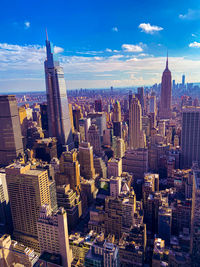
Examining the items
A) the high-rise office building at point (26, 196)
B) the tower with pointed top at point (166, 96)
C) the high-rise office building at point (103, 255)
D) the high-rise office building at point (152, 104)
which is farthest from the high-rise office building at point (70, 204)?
the high-rise office building at point (152, 104)

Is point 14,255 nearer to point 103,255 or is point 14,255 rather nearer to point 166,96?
point 103,255

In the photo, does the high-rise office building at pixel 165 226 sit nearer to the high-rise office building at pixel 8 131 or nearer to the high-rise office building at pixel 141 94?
the high-rise office building at pixel 8 131

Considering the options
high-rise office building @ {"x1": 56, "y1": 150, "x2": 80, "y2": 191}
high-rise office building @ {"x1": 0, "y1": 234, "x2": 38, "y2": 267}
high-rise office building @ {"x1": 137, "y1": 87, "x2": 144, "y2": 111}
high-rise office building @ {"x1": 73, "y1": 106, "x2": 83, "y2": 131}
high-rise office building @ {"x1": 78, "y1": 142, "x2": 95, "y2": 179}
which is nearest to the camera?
high-rise office building @ {"x1": 0, "y1": 234, "x2": 38, "y2": 267}

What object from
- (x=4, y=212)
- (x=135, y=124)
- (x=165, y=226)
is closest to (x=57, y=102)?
(x=135, y=124)

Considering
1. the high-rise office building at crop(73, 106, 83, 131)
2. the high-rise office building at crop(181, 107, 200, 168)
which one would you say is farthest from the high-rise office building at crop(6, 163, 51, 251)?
the high-rise office building at crop(73, 106, 83, 131)

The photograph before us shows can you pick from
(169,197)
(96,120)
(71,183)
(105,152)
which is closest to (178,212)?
(169,197)

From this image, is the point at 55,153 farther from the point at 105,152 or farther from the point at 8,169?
the point at 8,169

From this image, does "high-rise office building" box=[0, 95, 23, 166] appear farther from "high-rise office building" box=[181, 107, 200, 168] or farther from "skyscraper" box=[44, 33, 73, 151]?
"high-rise office building" box=[181, 107, 200, 168]
